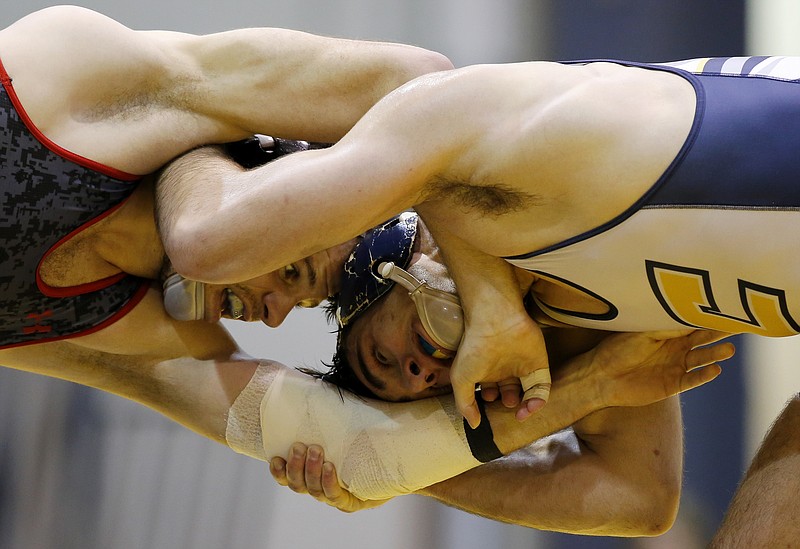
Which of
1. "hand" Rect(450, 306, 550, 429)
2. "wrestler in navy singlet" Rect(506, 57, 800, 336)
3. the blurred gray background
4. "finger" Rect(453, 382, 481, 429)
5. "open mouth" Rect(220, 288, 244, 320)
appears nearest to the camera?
"wrestler in navy singlet" Rect(506, 57, 800, 336)

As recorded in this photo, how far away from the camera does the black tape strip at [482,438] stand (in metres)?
1.86

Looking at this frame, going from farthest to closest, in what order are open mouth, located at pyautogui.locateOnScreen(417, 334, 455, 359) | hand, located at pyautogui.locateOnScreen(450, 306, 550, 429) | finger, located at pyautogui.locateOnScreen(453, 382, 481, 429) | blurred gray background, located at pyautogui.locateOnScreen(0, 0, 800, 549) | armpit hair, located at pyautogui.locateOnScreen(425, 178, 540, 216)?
blurred gray background, located at pyautogui.locateOnScreen(0, 0, 800, 549)
open mouth, located at pyautogui.locateOnScreen(417, 334, 455, 359)
finger, located at pyautogui.locateOnScreen(453, 382, 481, 429)
hand, located at pyautogui.locateOnScreen(450, 306, 550, 429)
armpit hair, located at pyautogui.locateOnScreen(425, 178, 540, 216)

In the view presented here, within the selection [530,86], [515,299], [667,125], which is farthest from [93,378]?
[667,125]

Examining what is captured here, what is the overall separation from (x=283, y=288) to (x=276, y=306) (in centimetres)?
4

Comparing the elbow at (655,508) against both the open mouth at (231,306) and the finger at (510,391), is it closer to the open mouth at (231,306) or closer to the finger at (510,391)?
the finger at (510,391)

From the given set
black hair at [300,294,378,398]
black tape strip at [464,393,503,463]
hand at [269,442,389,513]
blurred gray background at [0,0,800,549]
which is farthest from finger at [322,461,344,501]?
blurred gray background at [0,0,800,549]

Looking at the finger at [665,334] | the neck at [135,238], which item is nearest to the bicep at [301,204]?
the neck at [135,238]

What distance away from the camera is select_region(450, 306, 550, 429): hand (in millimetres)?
1601

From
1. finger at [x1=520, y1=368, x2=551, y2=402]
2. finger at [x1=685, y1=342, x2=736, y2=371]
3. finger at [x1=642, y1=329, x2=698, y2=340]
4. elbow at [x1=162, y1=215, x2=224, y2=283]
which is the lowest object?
finger at [x1=520, y1=368, x2=551, y2=402]

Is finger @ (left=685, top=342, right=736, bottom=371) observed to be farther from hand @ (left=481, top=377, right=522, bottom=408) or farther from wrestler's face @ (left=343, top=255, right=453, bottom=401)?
wrestler's face @ (left=343, top=255, right=453, bottom=401)

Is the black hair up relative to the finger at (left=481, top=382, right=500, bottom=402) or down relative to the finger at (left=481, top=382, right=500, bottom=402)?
down

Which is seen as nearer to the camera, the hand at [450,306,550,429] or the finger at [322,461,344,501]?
the hand at [450,306,550,429]

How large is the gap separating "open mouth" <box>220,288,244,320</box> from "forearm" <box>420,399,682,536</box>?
608 millimetres

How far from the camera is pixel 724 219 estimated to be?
1.32 meters
